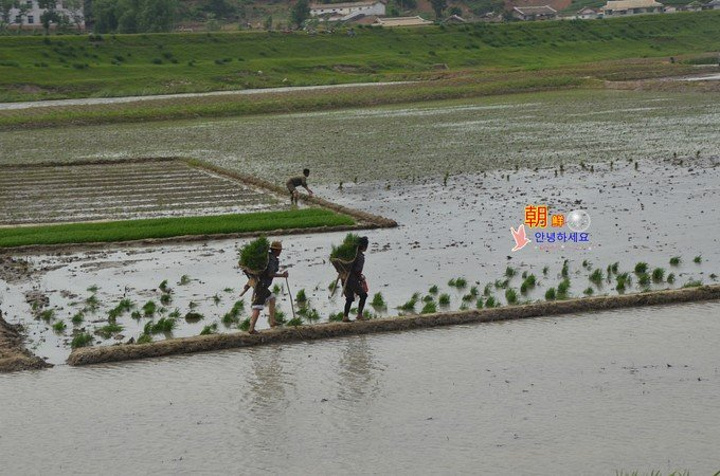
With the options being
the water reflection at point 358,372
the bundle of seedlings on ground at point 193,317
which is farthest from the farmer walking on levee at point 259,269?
the bundle of seedlings on ground at point 193,317

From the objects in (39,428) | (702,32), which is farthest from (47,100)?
(702,32)

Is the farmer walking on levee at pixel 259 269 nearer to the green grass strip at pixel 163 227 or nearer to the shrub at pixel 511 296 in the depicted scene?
the shrub at pixel 511 296

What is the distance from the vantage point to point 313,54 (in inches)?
3044

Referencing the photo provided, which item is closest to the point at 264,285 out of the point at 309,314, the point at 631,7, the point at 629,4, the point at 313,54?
the point at 309,314

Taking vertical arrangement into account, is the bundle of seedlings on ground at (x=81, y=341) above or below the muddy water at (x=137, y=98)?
above

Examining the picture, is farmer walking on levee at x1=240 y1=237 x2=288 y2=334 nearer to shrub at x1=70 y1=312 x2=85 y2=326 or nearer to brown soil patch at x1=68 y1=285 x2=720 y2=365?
brown soil patch at x1=68 y1=285 x2=720 y2=365

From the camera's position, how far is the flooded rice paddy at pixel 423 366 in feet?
32.6

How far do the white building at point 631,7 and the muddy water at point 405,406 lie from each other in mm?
110382

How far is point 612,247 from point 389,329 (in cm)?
588

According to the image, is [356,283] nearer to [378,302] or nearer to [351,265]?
[351,265]

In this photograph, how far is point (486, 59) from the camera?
78.6 metres

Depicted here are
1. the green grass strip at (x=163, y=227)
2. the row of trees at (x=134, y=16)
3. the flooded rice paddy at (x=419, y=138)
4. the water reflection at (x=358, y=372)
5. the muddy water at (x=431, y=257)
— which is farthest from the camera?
the row of trees at (x=134, y=16)

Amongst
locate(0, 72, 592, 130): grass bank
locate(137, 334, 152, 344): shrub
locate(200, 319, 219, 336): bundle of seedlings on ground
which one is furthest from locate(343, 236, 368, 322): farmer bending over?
locate(0, 72, 592, 130): grass bank

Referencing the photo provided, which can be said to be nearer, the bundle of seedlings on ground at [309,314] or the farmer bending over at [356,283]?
the farmer bending over at [356,283]
